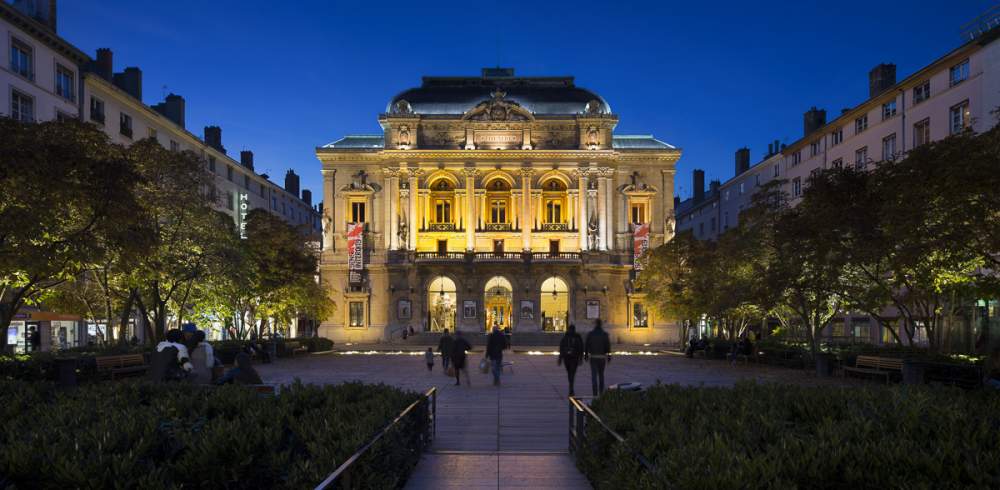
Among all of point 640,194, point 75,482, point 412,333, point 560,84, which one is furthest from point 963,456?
point 560,84

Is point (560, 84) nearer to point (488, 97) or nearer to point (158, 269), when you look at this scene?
point (488, 97)

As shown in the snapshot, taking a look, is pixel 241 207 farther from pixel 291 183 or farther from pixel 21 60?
pixel 21 60

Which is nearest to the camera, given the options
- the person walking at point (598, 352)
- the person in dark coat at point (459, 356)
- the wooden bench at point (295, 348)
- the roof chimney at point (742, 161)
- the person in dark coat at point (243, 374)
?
the person in dark coat at point (243, 374)

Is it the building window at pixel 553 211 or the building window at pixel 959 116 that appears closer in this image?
the building window at pixel 959 116

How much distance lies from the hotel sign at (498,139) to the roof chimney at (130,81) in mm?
29587

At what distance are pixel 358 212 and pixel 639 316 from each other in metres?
28.2

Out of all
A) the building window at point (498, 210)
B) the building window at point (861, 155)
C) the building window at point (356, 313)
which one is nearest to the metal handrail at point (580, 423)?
the building window at point (861, 155)

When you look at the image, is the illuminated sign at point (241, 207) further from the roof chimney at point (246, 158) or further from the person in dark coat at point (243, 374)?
the person in dark coat at point (243, 374)

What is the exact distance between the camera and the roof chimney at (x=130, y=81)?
212ft

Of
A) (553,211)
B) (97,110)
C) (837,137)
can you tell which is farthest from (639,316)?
(97,110)

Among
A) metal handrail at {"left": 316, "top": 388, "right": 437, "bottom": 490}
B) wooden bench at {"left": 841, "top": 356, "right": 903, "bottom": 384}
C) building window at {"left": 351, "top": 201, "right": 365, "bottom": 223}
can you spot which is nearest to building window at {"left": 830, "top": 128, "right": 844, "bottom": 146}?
wooden bench at {"left": 841, "top": 356, "right": 903, "bottom": 384}

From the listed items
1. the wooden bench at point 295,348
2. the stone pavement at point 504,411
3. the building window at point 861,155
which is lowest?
the wooden bench at point 295,348

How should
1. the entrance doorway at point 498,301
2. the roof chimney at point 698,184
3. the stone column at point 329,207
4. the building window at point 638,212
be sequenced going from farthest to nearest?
the roof chimney at point 698,184 < the building window at point 638,212 < the stone column at point 329,207 < the entrance doorway at point 498,301

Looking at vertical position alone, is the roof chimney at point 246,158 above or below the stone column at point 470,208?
above
